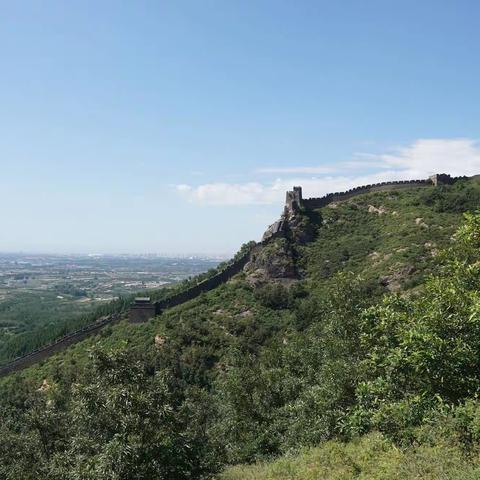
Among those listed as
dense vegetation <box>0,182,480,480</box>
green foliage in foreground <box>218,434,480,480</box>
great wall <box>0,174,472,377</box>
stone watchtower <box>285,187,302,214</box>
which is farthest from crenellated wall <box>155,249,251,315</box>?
green foliage in foreground <box>218,434,480,480</box>

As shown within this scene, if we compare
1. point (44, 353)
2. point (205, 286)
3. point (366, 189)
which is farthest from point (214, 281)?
point (366, 189)

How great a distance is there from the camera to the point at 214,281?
5516 cm

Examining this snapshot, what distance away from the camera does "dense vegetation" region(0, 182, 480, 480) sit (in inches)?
463

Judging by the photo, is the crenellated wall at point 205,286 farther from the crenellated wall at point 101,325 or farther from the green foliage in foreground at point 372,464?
the green foliage in foreground at point 372,464

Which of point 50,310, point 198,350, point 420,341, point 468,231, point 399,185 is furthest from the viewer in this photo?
point 50,310

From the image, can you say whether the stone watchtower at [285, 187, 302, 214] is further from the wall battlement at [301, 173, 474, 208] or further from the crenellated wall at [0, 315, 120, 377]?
the crenellated wall at [0, 315, 120, 377]

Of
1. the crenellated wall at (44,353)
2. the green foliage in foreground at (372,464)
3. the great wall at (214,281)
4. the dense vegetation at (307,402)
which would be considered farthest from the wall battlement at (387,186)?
the green foliage in foreground at (372,464)

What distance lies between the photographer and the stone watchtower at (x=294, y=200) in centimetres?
5983

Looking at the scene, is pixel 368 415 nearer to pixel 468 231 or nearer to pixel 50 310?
pixel 468 231

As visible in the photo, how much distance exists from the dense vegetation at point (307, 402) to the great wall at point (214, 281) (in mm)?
9292

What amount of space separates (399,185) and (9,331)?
101 m

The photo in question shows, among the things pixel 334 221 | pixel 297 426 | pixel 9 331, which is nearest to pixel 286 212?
pixel 334 221

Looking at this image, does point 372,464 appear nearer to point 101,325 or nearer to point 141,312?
point 141,312

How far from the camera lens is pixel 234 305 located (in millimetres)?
48812
